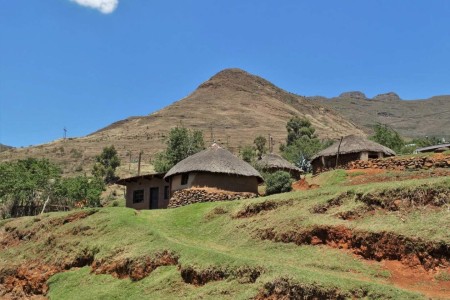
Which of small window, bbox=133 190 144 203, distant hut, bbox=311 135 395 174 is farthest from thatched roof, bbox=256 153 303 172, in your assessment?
small window, bbox=133 190 144 203

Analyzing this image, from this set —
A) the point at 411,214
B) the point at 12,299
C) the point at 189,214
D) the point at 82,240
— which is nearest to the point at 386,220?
the point at 411,214

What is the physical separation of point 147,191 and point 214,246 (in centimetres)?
1917

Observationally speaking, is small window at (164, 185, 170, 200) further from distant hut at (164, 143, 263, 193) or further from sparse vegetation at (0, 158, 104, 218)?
sparse vegetation at (0, 158, 104, 218)

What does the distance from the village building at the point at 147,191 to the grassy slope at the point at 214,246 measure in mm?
9637

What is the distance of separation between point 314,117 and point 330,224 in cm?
13385

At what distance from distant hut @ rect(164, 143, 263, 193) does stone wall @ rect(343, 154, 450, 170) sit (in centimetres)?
791

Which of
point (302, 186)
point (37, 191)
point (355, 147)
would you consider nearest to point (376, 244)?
point (302, 186)

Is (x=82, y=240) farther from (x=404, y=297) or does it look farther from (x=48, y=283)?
(x=404, y=297)

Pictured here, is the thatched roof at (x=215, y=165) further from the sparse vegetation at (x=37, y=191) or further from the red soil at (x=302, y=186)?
the sparse vegetation at (x=37, y=191)

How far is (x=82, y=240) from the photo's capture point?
26203 millimetres

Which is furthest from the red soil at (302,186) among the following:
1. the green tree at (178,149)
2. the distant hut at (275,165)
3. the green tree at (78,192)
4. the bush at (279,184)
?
the green tree at (178,149)

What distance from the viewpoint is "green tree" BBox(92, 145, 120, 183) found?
71875 millimetres

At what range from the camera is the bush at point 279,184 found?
35.4 metres

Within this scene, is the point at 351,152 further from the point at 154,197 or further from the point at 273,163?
the point at 154,197
